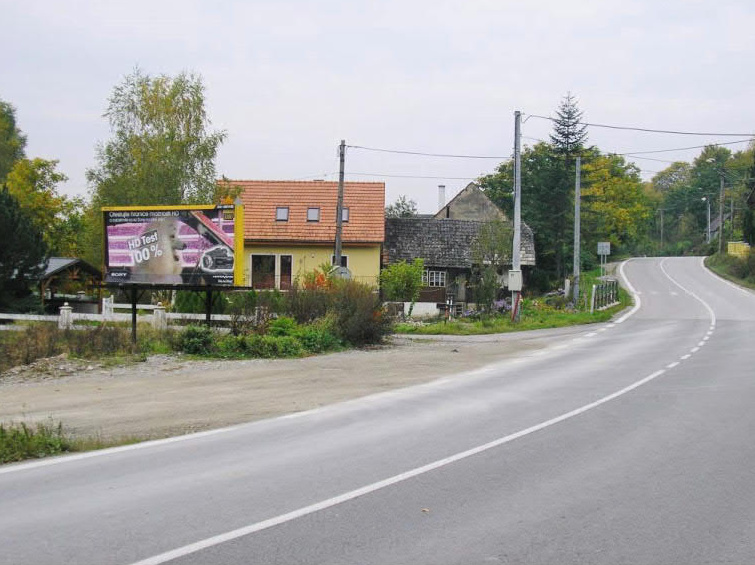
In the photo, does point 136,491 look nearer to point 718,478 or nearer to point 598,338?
point 718,478

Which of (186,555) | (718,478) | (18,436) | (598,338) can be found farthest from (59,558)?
(598,338)

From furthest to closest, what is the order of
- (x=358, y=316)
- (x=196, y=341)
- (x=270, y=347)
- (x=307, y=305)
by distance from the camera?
(x=307, y=305), (x=358, y=316), (x=270, y=347), (x=196, y=341)

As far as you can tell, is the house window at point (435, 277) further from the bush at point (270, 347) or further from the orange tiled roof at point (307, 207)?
the bush at point (270, 347)

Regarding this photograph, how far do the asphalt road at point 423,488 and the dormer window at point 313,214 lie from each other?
113ft

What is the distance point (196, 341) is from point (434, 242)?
3302cm

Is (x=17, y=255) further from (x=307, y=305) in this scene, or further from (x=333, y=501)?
(x=333, y=501)

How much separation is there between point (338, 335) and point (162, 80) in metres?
23.1

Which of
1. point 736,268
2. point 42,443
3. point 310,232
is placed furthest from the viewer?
point 736,268

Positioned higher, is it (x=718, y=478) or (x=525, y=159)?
(x=525, y=159)

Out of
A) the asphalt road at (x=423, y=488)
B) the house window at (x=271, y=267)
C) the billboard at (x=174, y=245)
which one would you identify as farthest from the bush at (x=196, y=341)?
the house window at (x=271, y=267)

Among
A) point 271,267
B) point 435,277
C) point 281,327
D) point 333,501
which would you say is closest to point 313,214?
point 271,267

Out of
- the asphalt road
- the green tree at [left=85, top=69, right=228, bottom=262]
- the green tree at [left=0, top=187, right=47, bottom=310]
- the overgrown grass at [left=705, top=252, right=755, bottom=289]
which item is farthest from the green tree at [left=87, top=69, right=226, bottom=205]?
the overgrown grass at [left=705, top=252, right=755, bottom=289]

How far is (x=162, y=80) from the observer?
39312 millimetres

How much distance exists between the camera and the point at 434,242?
50.2 metres
